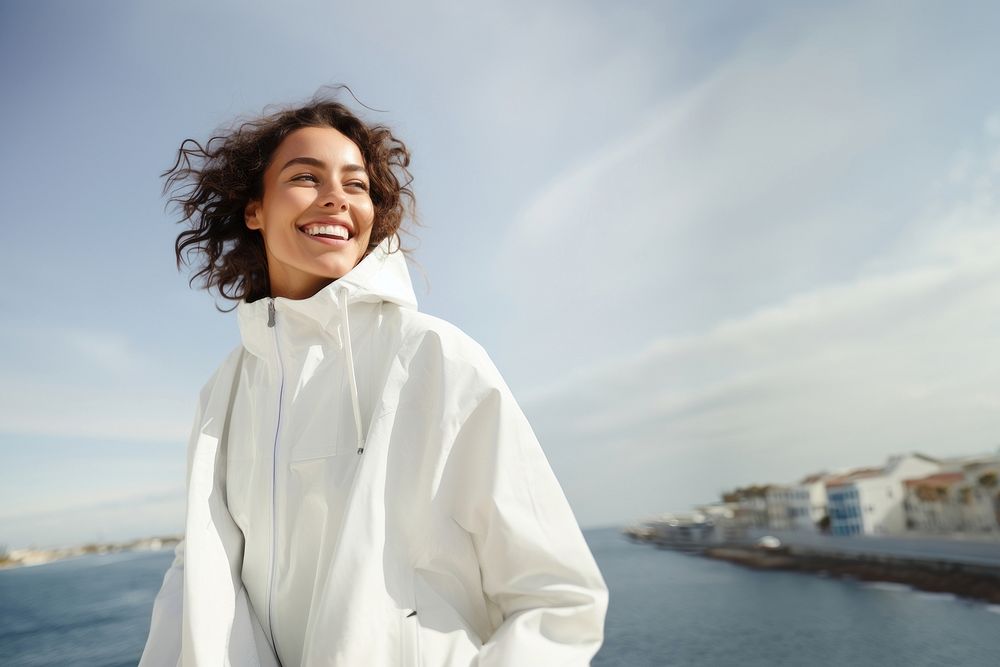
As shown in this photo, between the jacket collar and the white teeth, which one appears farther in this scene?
the white teeth

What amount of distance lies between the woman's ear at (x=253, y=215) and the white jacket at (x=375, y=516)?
0.27 meters

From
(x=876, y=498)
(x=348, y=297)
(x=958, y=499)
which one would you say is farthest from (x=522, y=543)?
(x=876, y=498)

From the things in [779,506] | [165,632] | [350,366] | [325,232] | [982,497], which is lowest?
[779,506]

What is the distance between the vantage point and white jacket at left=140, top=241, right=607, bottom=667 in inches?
29.7

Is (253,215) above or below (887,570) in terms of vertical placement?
above

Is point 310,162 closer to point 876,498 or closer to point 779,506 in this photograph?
point 876,498

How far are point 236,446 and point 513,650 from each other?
67cm

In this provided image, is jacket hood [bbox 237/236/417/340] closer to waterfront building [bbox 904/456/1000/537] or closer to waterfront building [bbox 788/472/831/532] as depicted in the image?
waterfront building [bbox 904/456/1000/537]

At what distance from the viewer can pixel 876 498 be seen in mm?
32312

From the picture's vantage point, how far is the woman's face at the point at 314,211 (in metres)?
1.08

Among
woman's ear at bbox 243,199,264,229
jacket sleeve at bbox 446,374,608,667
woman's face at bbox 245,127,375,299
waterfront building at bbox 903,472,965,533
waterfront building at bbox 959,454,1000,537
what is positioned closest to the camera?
jacket sleeve at bbox 446,374,608,667

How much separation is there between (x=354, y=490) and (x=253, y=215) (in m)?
0.77

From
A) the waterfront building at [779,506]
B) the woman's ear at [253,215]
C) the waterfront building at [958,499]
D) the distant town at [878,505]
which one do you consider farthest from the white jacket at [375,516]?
the waterfront building at [779,506]

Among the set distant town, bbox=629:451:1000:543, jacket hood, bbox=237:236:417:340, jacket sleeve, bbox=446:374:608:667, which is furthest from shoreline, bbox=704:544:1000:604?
jacket hood, bbox=237:236:417:340
